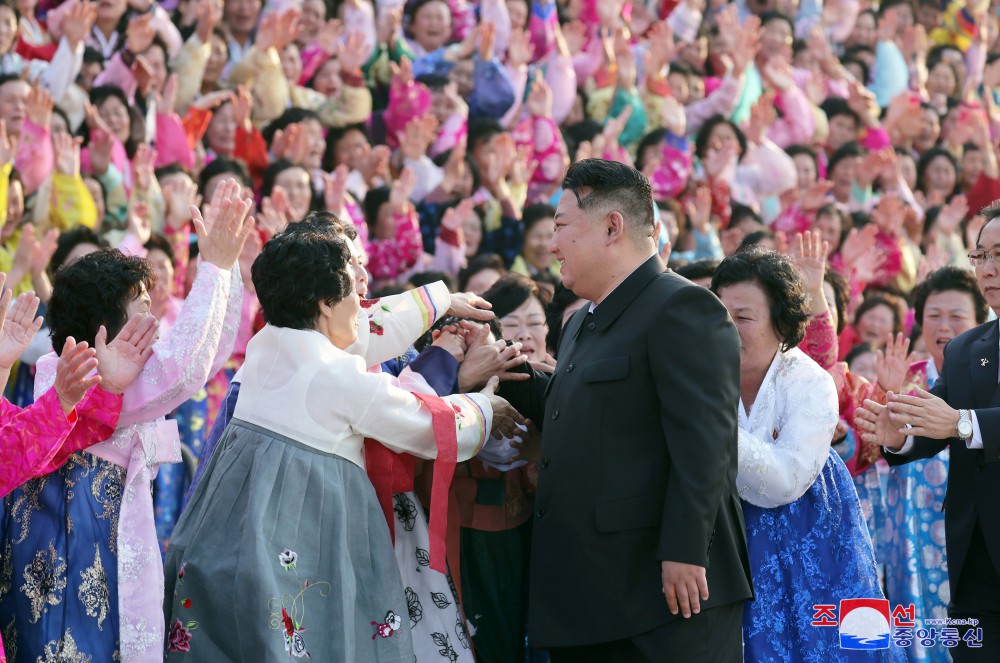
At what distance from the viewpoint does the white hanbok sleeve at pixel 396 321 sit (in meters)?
3.51

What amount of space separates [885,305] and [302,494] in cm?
441

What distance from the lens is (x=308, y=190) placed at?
6480 millimetres

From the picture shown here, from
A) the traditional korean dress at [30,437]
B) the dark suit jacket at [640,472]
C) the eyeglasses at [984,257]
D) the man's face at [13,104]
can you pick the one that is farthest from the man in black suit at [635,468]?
the man's face at [13,104]

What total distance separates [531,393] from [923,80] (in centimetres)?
869

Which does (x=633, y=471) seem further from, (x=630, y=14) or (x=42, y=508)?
(x=630, y=14)

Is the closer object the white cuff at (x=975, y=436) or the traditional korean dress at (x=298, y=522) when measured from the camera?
the traditional korean dress at (x=298, y=522)

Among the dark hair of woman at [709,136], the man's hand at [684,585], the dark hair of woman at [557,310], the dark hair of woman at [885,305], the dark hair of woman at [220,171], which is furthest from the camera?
the dark hair of woman at [709,136]

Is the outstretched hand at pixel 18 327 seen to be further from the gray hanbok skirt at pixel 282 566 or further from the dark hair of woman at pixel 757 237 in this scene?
the dark hair of woman at pixel 757 237

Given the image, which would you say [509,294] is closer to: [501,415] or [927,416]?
[501,415]

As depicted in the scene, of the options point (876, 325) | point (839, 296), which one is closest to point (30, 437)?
point (839, 296)

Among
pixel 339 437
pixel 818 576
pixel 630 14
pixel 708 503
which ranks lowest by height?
pixel 818 576

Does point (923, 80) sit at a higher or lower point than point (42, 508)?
higher

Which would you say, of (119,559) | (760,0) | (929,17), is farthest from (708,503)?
(929,17)

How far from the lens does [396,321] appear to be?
3.53 metres
